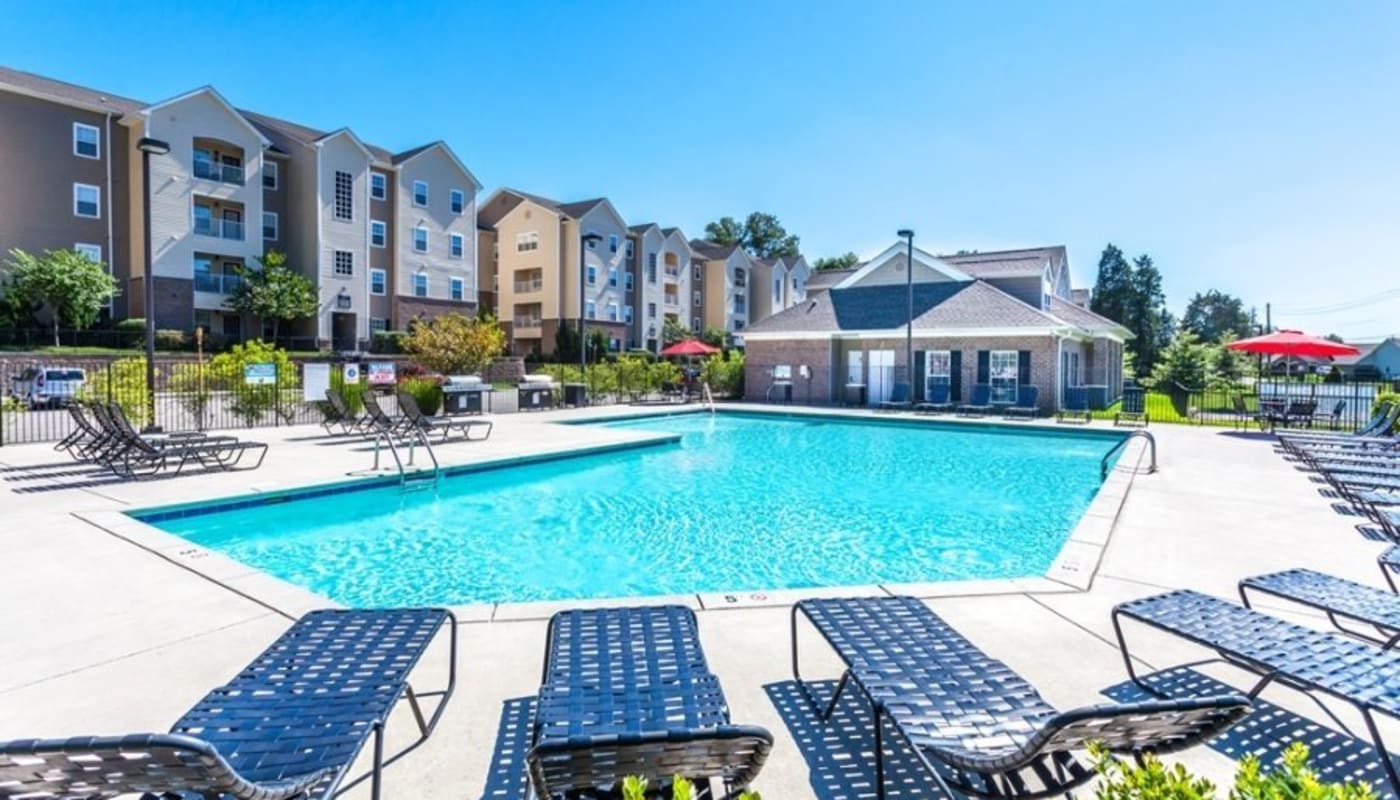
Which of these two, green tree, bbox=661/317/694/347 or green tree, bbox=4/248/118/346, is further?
green tree, bbox=661/317/694/347

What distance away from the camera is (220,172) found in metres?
31.4

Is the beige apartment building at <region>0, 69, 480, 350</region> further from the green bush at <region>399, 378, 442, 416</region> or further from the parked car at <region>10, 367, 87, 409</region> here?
the green bush at <region>399, 378, 442, 416</region>

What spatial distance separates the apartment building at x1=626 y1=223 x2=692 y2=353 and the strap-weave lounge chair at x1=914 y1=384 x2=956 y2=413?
27865 millimetres

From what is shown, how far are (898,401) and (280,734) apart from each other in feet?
75.3

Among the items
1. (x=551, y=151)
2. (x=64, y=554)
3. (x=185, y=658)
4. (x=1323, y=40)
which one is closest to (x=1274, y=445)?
(x=1323, y=40)

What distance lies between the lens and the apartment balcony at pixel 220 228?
31.1 m

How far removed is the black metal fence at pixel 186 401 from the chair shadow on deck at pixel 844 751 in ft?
44.7

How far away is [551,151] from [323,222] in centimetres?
1354

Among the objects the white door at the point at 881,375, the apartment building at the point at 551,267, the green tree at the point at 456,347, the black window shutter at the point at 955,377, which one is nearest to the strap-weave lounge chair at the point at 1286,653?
the black window shutter at the point at 955,377

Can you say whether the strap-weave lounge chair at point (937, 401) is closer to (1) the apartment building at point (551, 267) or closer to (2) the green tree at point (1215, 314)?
(1) the apartment building at point (551, 267)

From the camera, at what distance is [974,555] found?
7.39 m

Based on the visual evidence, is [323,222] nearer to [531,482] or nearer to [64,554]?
[531,482]

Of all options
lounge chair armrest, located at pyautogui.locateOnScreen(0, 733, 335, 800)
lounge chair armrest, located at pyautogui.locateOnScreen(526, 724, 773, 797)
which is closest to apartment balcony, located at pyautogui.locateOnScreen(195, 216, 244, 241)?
lounge chair armrest, located at pyautogui.locateOnScreen(0, 733, 335, 800)

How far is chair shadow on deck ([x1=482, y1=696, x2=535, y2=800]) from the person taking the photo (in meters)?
2.58
